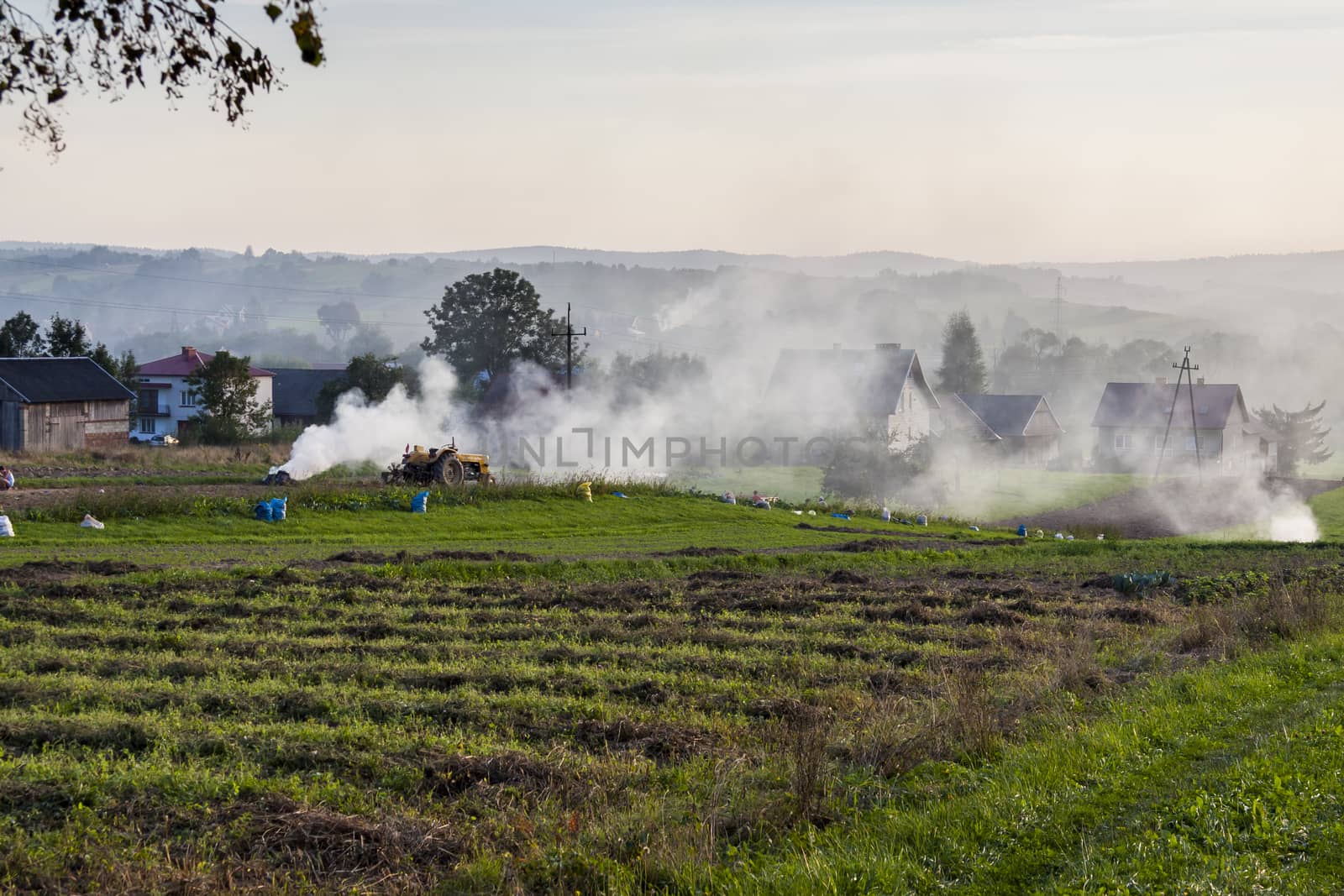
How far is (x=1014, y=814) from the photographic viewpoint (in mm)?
9273

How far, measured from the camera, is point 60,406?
6581cm

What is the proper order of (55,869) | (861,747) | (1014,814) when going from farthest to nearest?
(861,747)
(1014,814)
(55,869)

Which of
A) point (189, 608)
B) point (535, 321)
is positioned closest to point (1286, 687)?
point (189, 608)

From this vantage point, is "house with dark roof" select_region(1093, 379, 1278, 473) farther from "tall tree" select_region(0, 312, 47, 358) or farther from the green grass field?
"tall tree" select_region(0, 312, 47, 358)

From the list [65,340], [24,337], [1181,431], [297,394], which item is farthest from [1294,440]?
[24,337]

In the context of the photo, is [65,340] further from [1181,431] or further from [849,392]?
[1181,431]

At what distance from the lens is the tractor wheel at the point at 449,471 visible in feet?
141

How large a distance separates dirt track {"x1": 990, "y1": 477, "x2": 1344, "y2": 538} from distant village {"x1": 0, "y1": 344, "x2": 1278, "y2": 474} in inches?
251

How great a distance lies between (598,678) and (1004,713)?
16.2ft

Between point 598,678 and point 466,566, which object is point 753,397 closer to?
point 466,566

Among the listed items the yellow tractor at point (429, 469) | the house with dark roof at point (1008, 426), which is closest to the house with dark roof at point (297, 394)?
the house with dark roof at point (1008, 426)

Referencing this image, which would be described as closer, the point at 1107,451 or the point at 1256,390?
the point at 1107,451

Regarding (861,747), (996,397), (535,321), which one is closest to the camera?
(861,747)

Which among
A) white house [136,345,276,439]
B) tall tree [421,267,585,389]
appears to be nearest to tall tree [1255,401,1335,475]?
tall tree [421,267,585,389]
